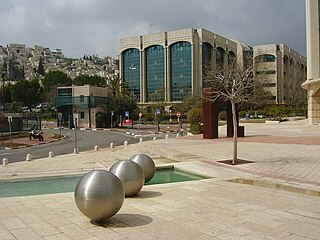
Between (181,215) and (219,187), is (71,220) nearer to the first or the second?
(181,215)

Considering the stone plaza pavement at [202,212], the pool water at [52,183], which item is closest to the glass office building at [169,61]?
the pool water at [52,183]

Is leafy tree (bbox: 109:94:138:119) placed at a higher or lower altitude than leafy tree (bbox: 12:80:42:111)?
lower

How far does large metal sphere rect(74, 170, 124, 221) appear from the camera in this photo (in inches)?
280

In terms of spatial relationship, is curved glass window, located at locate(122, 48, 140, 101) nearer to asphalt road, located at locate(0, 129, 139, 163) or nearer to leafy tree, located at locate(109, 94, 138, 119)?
leafy tree, located at locate(109, 94, 138, 119)

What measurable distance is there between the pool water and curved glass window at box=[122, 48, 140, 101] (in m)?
92.5

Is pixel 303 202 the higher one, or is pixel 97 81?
pixel 97 81

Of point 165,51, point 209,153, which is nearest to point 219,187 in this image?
A: point 209,153

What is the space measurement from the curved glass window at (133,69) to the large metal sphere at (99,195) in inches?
3955

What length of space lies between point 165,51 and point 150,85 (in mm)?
10591

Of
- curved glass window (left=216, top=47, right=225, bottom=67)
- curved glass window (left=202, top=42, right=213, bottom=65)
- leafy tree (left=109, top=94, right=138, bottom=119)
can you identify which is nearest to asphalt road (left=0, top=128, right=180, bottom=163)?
leafy tree (left=109, top=94, right=138, bottom=119)

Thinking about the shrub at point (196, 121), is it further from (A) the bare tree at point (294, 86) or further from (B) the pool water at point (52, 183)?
(A) the bare tree at point (294, 86)

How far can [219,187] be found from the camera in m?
11.6

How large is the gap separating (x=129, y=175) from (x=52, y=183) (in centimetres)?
595

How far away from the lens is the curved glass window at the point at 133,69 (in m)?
108
